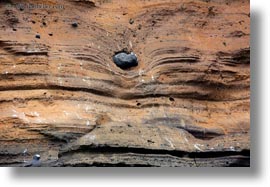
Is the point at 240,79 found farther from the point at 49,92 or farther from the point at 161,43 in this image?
the point at 49,92

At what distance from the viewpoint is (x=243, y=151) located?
336cm

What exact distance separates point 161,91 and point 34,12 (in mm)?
782

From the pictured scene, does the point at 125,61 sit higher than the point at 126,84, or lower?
higher

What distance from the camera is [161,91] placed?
11.3 ft

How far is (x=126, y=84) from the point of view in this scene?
3469mm

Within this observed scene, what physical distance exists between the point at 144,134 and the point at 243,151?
1.65ft

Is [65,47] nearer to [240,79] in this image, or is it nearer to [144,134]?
[144,134]

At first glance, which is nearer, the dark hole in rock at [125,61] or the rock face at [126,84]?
the rock face at [126,84]

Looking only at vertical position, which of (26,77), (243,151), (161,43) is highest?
(161,43)

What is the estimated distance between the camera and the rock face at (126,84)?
3342mm

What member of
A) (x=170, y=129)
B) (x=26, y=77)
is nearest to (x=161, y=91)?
(x=170, y=129)

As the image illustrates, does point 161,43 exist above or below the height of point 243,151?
above

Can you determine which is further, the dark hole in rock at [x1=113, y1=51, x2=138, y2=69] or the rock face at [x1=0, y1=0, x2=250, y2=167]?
the dark hole in rock at [x1=113, y1=51, x2=138, y2=69]

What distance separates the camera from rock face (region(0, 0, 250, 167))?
3.34m
